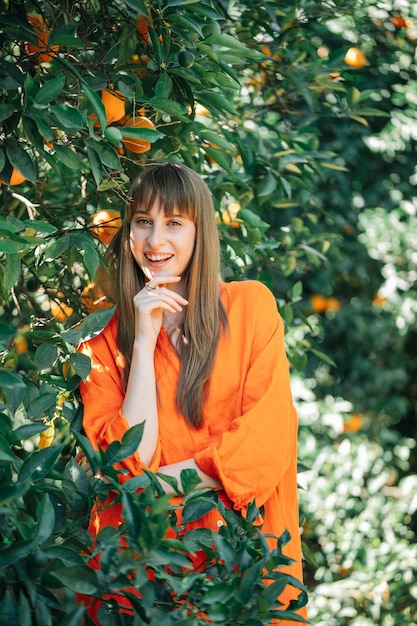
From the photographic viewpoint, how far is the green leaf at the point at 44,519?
1.16 meters

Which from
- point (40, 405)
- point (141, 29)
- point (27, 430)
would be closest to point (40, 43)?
point (141, 29)

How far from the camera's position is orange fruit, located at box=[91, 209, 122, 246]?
77.5 inches

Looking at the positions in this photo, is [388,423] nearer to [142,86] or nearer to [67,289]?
[67,289]

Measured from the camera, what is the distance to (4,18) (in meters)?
1.69

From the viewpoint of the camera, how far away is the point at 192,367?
1787 millimetres

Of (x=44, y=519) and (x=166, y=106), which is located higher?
(x=166, y=106)

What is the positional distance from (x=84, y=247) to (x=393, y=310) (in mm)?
2483

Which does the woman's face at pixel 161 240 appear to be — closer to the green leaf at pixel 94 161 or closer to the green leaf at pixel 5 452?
Answer: the green leaf at pixel 94 161

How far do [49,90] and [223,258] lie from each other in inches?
31.7

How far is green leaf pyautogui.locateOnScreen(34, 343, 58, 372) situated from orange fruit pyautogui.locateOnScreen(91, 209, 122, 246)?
415 mm

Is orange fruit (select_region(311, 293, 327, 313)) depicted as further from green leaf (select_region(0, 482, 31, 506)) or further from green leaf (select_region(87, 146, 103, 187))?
green leaf (select_region(0, 482, 31, 506))

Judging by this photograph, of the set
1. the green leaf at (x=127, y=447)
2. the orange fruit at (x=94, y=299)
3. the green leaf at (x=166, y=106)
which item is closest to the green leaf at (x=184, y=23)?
the green leaf at (x=166, y=106)

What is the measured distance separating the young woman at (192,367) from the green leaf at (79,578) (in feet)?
1.68

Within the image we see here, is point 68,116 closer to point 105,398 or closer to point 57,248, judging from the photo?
point 57,248
